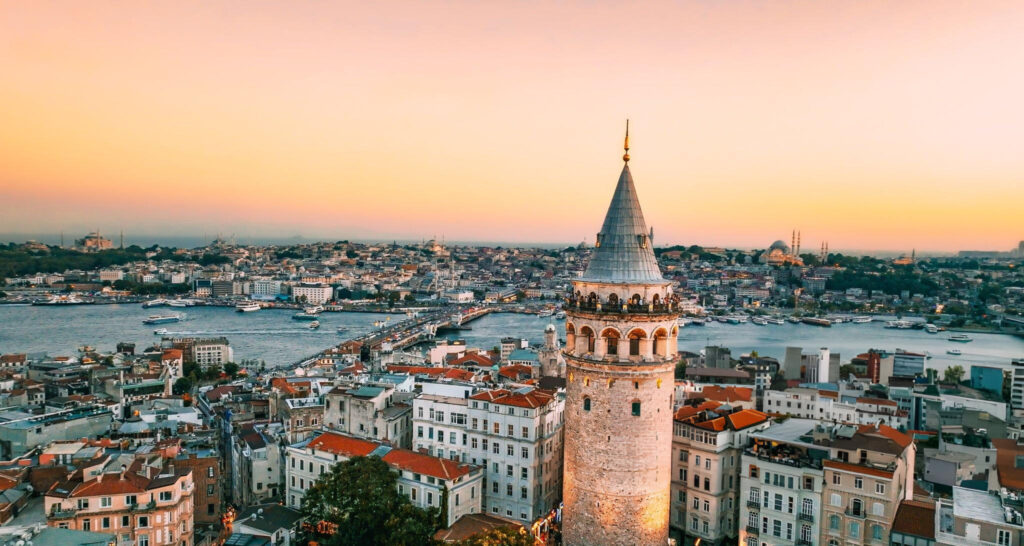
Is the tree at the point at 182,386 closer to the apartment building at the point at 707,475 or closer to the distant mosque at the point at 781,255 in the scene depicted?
the apartment building at the point at 707,475

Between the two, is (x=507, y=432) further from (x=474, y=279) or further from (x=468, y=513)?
(x=474, y=279)

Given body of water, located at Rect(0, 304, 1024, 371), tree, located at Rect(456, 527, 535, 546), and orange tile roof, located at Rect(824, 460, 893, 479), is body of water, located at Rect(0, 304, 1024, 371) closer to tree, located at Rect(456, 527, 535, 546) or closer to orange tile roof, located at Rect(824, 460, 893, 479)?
tree, located at Rect(456, 527, 535, 546)

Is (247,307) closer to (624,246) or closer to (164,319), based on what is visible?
(164,319)

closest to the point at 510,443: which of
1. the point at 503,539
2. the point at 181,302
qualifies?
the point at 503,539

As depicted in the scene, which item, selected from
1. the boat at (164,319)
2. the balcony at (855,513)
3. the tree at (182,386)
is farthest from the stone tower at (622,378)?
the boat at (164,319)

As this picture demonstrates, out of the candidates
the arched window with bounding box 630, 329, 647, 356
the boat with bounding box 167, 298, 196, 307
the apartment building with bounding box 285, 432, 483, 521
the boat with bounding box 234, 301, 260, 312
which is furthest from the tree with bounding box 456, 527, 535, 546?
the boat with bounding box 167, 298, 196, 307
